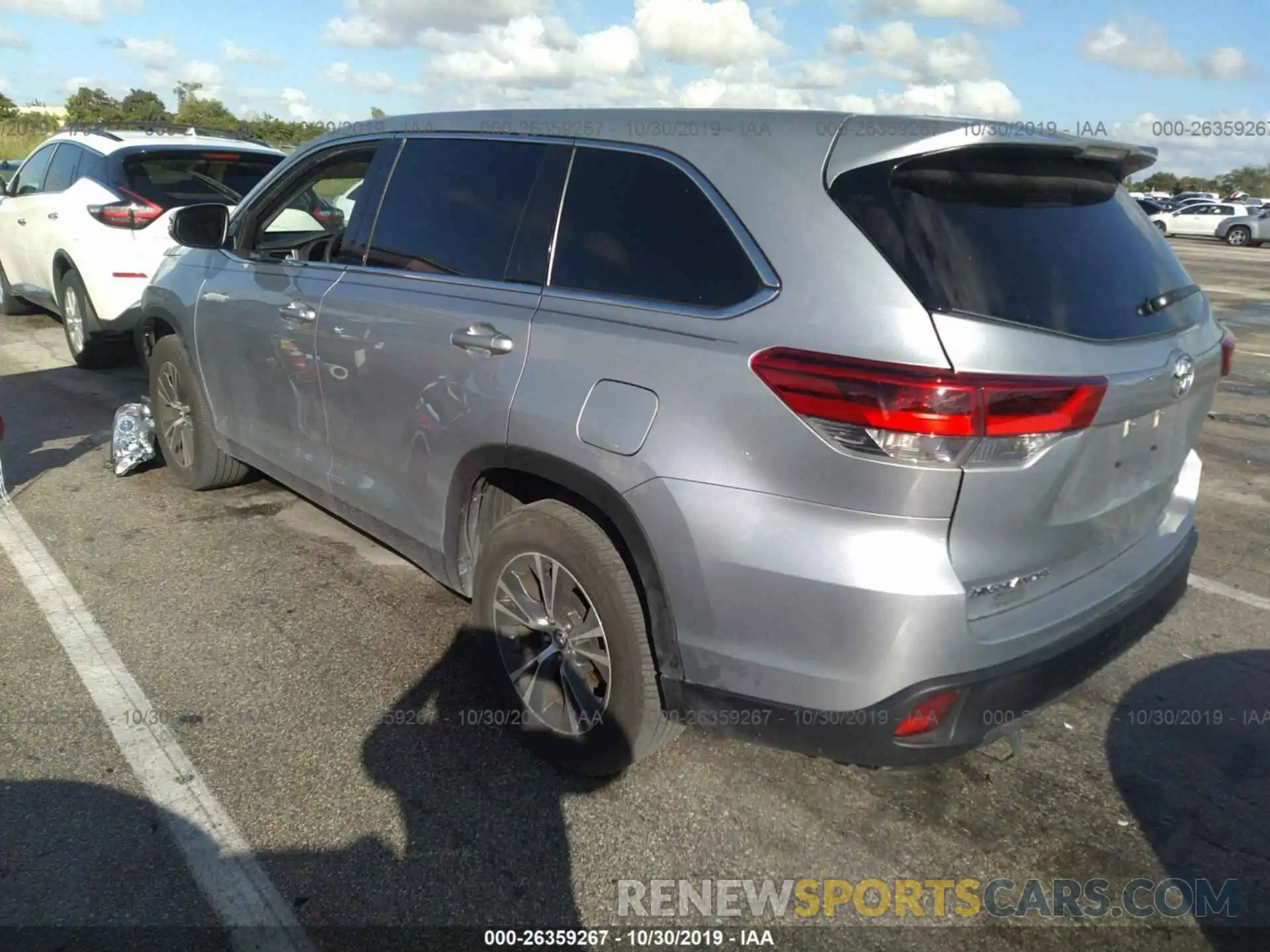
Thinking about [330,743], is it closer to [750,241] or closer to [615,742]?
[615,742]

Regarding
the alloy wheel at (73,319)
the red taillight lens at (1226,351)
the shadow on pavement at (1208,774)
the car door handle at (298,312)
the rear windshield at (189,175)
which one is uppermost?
the rear windshield at (189,175)

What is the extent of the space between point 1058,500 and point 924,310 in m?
0.58

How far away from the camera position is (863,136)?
2.29 metres

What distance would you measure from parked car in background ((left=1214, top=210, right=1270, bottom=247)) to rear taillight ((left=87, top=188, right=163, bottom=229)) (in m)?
36.5

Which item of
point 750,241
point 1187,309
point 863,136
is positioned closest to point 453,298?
point 750,241

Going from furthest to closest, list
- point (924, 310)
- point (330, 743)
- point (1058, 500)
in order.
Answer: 1. point (330, 743)
2. point (1058, 500)
3. point (924, 310)

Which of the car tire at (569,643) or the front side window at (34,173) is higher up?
the front side window at (34,173)

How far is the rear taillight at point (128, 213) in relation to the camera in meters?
7.19

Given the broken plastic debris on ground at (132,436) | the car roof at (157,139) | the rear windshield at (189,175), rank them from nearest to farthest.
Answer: the broken plastic debris on ground at (132,436) → the rear windshield at (189,175) → the car roof at (157,139)

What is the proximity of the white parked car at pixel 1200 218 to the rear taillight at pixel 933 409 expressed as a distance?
125 ft

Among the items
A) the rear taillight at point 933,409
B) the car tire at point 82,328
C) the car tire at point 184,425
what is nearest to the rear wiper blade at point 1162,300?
the rear taillight at point 933,409

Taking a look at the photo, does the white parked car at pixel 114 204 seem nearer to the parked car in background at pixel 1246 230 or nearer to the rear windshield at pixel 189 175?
the rear windshield at pixel 189 175

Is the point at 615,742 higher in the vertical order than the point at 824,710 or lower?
lower

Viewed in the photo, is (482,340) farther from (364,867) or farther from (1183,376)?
(1183,376)
